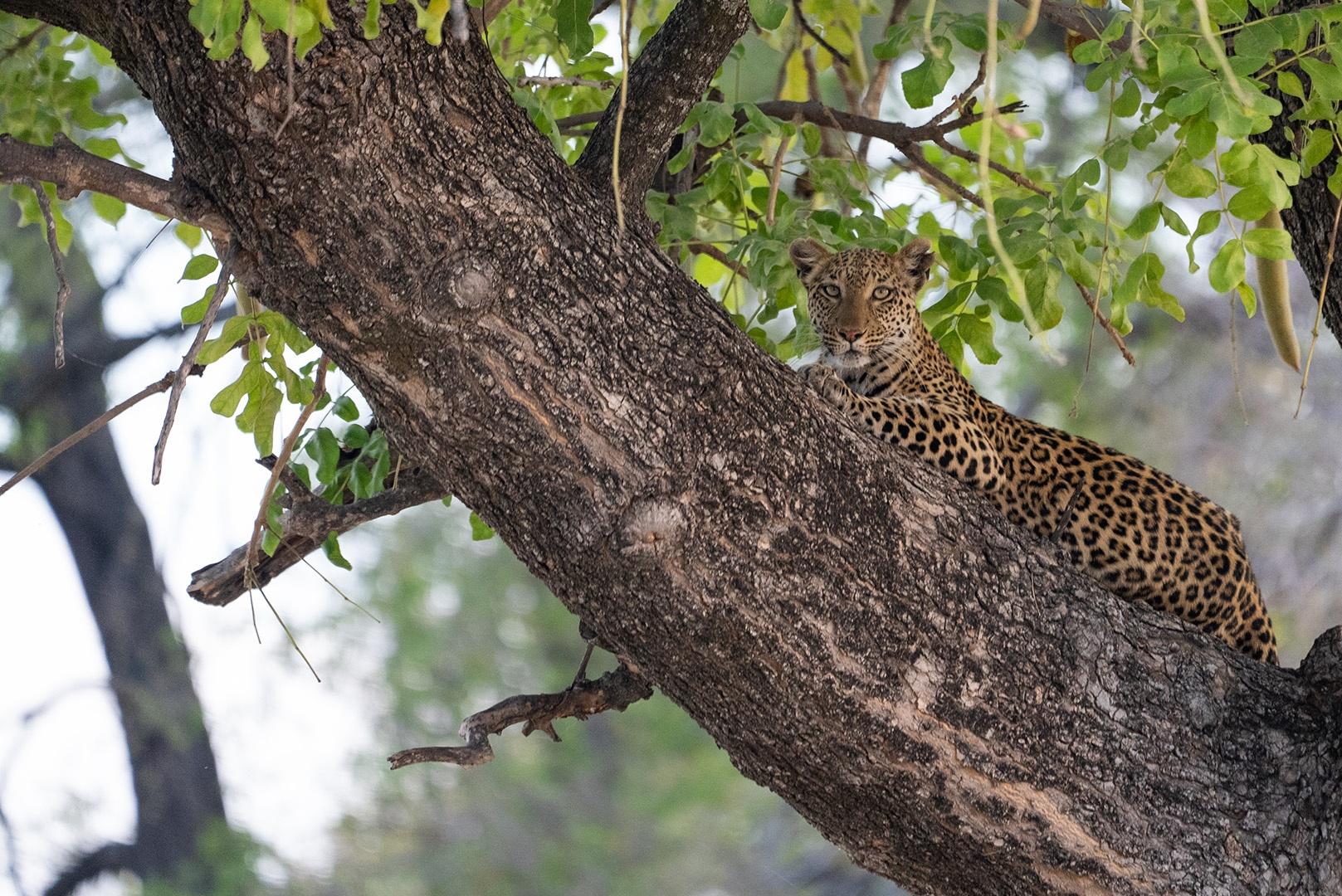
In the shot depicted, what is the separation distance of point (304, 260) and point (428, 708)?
13.3m

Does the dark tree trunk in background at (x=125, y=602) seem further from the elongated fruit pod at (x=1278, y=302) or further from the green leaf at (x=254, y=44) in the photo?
the green leaf at (x=254, y=44)

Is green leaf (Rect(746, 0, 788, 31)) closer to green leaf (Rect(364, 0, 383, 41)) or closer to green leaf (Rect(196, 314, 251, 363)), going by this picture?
green leaf (Rect(364, 0, 383, 41))

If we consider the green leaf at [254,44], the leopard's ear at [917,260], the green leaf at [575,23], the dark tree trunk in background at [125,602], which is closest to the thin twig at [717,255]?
the leopard's ear at [917,260]

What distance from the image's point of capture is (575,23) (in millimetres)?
3068

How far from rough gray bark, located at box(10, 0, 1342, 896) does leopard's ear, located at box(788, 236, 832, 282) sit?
174 cm

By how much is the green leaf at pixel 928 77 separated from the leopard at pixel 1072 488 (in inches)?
34.8

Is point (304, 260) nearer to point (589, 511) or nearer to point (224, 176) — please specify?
point (224, 176)

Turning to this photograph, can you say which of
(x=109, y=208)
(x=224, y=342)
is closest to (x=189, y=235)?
(x=109, y=208)

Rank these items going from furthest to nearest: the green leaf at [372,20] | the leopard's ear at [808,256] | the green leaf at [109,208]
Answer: the leopard's ear at [808,256] → the green leaf at [109,208] → the green leaf at [372,20]

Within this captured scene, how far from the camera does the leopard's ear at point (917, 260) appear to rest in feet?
15.9

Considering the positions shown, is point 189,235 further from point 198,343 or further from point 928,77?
point 928,77

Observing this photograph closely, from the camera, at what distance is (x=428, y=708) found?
15.5 m

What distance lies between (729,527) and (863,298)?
87.1 inches

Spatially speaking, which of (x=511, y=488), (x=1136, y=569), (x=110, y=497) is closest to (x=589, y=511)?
(x=511, y=488)
